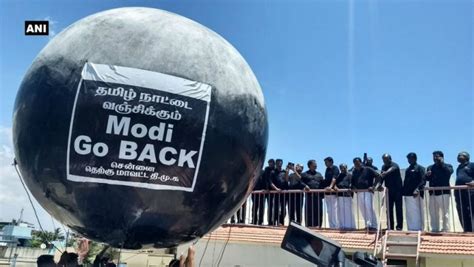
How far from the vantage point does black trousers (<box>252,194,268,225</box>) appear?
10.3m

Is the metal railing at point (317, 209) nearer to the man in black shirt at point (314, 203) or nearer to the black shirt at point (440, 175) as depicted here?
the man in black shirt at point (314, 203)

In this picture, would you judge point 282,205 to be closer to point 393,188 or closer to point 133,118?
point 393,188

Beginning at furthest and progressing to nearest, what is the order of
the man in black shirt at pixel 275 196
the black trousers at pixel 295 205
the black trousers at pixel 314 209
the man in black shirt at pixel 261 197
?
the man in black shirt at pixel 261 197 → the man in black shirt at pixel 275 196 → the black trousers at pixel 295 205 → the black trousers at pixel 314 209

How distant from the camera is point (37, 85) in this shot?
13.3ft

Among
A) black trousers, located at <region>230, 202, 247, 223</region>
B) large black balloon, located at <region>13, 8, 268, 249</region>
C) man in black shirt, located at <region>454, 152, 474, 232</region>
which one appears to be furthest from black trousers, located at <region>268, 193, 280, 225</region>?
large black balloon, located at <region>13, 8, 268, 249</region>

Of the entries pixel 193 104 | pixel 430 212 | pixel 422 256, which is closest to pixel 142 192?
pixel 193 104

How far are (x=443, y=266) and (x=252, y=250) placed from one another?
364 centimetres

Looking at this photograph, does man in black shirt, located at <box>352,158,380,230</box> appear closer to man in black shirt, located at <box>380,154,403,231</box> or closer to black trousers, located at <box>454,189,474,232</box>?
man in black shirt, located at <box>380,154,403,231</box>

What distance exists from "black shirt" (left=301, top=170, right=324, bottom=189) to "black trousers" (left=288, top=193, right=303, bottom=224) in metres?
0.37

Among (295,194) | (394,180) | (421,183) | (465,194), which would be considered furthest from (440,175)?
(295,194)

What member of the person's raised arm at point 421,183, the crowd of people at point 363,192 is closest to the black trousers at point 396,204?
the crowd of people at point 363,192

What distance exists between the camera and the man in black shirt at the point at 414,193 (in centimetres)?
859

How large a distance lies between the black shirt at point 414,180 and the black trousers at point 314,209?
1.72 m

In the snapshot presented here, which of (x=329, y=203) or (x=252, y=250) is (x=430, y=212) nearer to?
(x=329, y=203)
